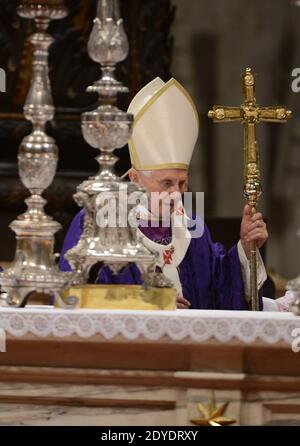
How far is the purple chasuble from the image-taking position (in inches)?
216

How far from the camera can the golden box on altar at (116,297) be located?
3807 millimetres

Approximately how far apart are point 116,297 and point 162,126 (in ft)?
6.10

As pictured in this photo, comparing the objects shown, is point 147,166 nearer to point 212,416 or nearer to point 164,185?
point 164,185

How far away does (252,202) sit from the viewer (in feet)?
16.7

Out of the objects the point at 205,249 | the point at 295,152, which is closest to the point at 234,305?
the point at 205,249

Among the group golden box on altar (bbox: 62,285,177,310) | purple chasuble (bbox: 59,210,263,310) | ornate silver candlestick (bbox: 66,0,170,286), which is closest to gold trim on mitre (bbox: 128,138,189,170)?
purple chasuble (bbox: 59,210,263,310)

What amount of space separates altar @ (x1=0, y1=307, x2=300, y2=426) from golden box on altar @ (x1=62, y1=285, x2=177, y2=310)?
0.15 metres

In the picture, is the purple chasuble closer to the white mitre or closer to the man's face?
the man's face

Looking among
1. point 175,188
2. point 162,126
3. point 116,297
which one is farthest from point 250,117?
point 116,297

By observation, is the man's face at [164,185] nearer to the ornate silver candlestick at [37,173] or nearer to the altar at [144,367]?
the ornate silver candlestick at [37,173]

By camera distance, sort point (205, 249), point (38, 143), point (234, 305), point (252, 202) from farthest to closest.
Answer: point (205, 249)
point (234, 305)
point (252, 202)
point (38, 143)
